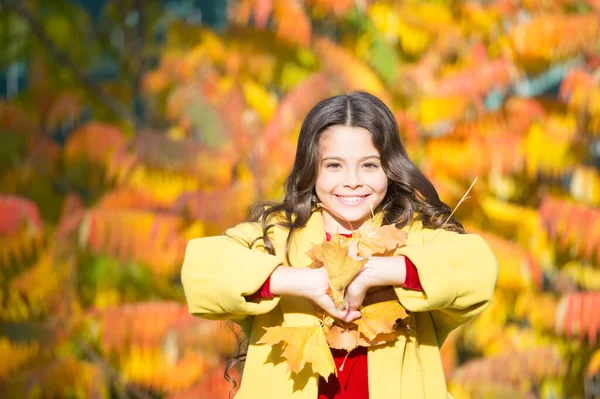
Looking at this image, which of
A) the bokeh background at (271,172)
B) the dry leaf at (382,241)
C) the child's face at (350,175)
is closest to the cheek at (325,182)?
the child's face at (350,175)

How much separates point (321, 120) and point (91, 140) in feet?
14.6

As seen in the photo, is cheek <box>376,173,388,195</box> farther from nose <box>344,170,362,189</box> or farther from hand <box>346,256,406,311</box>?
hand <box>346,256,406,311</box>

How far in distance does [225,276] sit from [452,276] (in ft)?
2.03

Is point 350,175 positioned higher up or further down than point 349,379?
higher up

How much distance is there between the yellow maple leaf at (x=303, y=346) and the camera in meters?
2.76

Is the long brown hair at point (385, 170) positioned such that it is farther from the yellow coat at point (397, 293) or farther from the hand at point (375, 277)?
the hand at point (375, 277)

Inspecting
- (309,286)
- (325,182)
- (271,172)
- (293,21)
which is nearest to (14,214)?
(271,172)

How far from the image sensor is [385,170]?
121 inches

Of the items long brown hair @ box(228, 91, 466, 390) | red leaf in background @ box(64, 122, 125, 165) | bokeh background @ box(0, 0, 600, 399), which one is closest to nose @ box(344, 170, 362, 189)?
long brown hair @ box(228, 91, 466, 390)

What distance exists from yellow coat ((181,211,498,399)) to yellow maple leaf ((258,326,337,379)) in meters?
0.09

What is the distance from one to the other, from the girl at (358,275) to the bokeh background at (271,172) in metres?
3.27

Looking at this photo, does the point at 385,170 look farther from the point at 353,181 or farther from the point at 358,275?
the point at 358,275

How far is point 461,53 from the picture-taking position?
710 cm

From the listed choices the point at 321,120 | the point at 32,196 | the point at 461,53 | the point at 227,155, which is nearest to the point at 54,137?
the point at 32,196
